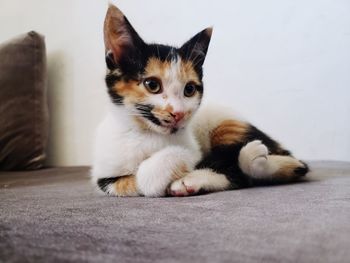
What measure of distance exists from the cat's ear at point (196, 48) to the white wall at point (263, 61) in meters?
0.63

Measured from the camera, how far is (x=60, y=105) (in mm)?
2086

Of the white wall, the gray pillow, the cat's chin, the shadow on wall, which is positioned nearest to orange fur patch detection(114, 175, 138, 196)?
the cat's chin

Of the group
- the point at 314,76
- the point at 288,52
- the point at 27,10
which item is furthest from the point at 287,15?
the point at 27,10

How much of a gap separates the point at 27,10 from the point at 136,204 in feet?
5.89

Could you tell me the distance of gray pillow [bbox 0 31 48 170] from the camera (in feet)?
5.97

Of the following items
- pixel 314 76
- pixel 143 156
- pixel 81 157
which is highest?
pixel 314 76

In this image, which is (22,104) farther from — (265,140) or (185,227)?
(185,227)

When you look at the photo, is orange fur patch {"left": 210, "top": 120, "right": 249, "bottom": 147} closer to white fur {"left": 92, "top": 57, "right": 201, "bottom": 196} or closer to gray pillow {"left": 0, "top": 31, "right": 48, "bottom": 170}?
white fur {"left": 92, "top": 57, "right": 201, "bottom": 196}

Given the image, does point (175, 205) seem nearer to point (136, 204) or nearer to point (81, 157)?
point (136, 204)

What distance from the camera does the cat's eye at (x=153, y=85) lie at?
864mm

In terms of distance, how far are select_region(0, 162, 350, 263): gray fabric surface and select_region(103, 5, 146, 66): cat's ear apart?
324mm

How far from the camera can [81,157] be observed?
2.07 m

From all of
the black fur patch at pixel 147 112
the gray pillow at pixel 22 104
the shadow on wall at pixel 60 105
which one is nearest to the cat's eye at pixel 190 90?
the black fur patch at pixel 147 112

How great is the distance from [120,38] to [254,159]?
408 millimetres
